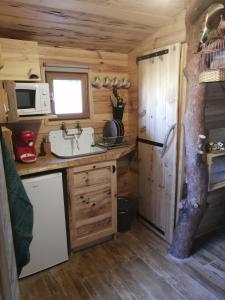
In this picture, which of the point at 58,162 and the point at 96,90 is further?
the point at 96,90

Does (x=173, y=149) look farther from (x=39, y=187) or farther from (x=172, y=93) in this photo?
(x=39, y=187)

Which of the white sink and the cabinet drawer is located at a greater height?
the white sink

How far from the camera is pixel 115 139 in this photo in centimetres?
254

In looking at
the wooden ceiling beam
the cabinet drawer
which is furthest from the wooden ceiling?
the cabinet drawer

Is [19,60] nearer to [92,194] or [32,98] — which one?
[32,98]

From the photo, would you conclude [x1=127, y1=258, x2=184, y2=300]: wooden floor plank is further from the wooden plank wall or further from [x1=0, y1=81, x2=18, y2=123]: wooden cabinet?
[x1=0, y1=81, x2=18, y2=123]: wooden cabinet

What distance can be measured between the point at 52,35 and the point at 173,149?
1.52m

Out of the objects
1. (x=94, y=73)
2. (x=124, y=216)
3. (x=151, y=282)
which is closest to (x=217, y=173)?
(x=124, y=216)

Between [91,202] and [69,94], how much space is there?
117cm

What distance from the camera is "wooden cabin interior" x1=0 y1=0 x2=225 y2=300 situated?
1805mm

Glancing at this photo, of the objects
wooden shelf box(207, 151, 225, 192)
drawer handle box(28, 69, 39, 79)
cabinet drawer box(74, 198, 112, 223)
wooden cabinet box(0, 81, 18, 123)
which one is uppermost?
drawer handle box(28, 69, 39, 79)

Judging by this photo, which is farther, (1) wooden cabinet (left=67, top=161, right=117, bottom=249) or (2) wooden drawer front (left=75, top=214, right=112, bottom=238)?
(2) wooden drawer front (left=75, top=214, right=112, bottom=238)

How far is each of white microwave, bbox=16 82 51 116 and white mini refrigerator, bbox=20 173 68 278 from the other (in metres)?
0.58

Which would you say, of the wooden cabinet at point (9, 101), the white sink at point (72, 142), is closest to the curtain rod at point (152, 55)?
the white sink at point (72, 142)
